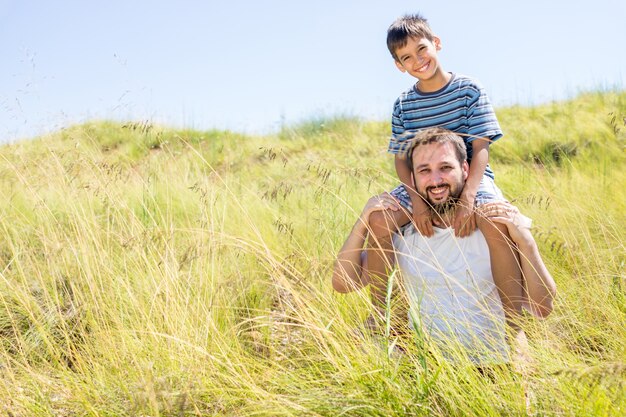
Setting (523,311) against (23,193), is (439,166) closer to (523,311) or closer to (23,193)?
(523,311)

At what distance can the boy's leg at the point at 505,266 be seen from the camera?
2297 mm

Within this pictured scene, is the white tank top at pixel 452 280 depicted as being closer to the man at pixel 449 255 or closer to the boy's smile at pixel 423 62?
the man at pixel 449 255

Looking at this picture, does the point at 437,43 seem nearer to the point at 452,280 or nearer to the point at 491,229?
the point at 491,229

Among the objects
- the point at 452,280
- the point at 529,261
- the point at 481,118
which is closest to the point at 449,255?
the point at 452,280

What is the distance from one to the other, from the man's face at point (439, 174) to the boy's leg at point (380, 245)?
136mm

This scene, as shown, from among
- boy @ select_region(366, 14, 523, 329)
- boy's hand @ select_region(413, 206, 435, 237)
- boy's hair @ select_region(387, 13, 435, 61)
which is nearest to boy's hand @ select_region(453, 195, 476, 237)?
boy @ select_region(366, 14, 523, 329)

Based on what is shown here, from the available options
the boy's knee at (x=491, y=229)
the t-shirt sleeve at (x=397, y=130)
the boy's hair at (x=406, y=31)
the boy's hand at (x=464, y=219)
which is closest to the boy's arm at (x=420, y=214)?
the boy's hand at (x=464, y=219)

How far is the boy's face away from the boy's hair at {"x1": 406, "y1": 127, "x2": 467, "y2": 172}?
348 millimetres

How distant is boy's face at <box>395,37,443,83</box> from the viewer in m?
2.71

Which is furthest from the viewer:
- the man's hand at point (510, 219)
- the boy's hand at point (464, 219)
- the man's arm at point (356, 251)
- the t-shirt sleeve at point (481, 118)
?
the t-shirt sleeve at point (481, 118)

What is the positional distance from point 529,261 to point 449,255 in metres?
0.33

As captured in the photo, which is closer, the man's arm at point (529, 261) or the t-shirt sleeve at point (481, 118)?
the man's arm at point (529, 261)

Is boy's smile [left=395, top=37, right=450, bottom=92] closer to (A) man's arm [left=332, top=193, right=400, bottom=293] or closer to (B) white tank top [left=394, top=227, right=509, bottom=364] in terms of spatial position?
(A) man's arm [left=332, top=193, right=400, bottom=293]

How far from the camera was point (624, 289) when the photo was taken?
2.57m
